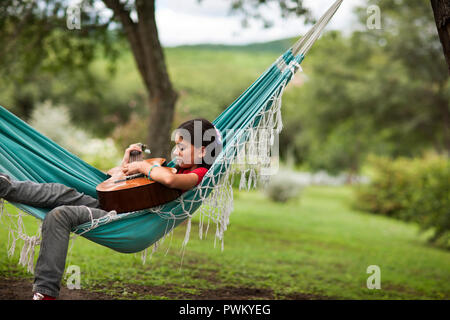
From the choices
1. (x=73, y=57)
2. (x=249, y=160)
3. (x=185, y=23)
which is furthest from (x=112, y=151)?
(x=185, y=23)

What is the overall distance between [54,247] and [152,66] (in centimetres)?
311

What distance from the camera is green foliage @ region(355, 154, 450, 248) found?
561cm

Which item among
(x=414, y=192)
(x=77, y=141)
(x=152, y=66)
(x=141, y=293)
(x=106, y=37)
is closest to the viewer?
(x=141, y=293)

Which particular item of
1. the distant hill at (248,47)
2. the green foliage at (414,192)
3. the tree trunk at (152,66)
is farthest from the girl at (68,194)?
the distant hill at (248,47)

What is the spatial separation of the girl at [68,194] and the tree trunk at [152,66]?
2539 mm

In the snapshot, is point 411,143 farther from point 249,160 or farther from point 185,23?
point 185,23

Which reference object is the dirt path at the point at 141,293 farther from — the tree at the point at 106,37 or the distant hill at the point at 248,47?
the distant hill at the point at 248,47

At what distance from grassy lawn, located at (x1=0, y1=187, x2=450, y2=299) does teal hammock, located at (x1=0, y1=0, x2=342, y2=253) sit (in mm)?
384

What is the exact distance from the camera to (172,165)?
2.47m

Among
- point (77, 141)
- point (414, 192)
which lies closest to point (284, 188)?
point (414, 192)

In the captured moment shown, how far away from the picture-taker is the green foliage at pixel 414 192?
5605mm

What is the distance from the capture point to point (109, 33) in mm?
6172

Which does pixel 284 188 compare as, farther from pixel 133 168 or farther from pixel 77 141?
pixel 133 168
